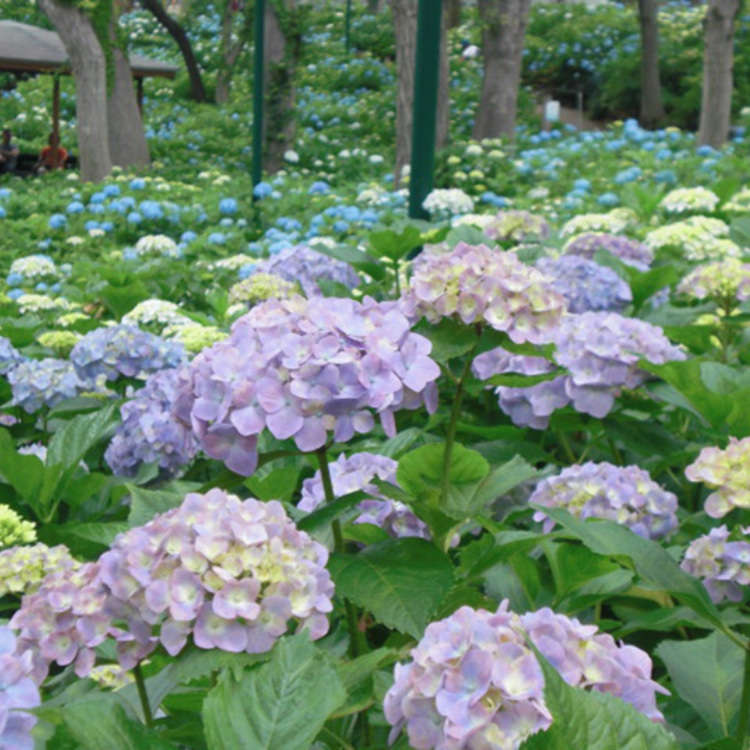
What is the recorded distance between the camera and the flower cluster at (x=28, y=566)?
52.3 inches

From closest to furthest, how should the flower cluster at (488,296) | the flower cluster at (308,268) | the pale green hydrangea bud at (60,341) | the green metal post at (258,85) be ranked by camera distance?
1. the flower cluster at (488,296)
2. the pale green hydrangea bud at (60,341)
3. the flower cluster at (308,268)
4. the green metal post at (258,85)

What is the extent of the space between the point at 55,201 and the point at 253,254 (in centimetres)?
442

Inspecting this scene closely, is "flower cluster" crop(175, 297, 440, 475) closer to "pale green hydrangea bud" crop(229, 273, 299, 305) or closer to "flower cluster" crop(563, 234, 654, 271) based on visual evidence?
"pale green hydrangea bud" crop(229, 273, 299, 305)

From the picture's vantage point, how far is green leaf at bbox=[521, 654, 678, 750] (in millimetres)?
743

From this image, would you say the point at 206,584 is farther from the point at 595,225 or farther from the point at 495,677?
the point at 595,225

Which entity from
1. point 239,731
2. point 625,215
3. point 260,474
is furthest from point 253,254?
point 239,731

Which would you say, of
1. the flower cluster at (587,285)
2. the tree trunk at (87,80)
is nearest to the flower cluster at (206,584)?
the flower cluster at (587,285)

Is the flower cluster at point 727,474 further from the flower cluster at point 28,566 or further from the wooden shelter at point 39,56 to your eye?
the wooden shelter at point 39,56

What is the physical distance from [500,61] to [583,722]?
1147 cm

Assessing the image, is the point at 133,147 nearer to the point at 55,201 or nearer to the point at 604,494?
the point at 55,201

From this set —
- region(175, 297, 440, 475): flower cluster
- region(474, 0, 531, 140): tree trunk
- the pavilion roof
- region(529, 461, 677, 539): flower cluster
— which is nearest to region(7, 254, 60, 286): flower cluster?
region(529, 461, 677, 539): flower cluster

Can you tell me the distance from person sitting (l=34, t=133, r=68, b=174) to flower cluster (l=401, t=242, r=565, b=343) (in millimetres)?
13955

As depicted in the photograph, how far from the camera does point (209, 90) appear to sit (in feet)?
69.2

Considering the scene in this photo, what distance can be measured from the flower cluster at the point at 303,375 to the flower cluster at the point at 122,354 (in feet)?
3.97
